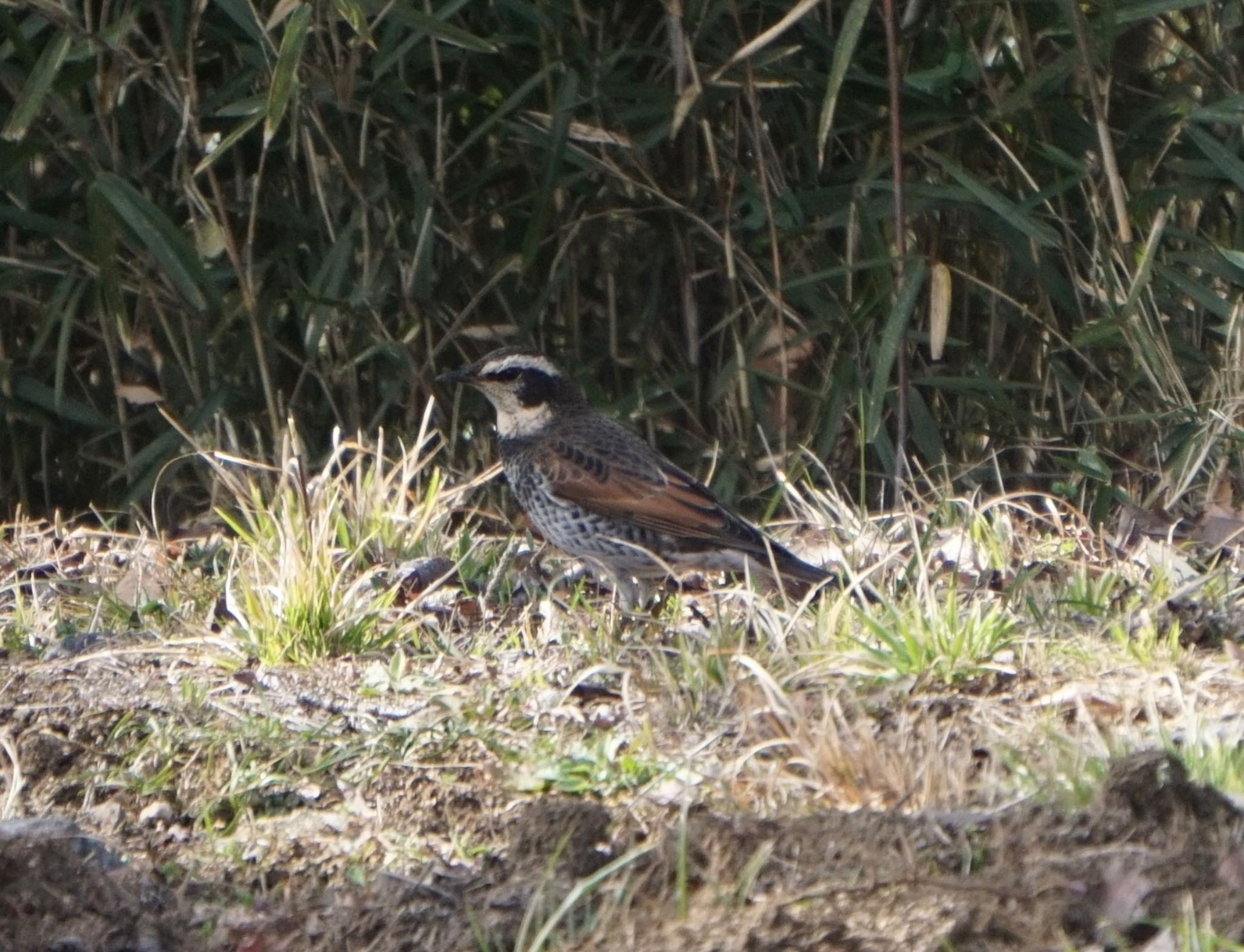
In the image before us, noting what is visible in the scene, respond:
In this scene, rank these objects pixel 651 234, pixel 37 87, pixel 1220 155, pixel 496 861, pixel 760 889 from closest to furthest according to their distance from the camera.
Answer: pixel 760 889 → pixel 496 861 → pixel 37 87 → pixel 1220 155 → pixel 651 234

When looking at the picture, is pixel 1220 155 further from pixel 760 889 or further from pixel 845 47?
pixel 760 889

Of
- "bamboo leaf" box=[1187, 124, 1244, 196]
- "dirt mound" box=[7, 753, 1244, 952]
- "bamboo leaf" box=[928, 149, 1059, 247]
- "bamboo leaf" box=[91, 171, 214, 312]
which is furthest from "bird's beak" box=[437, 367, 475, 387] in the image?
"dirt mound" box=[7, 753, 1244, 952]

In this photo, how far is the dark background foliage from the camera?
660 centimetres

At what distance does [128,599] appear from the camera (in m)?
5.24

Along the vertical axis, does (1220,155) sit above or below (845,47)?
below

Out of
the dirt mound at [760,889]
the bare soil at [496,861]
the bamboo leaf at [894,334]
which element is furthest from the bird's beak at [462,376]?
the dirt mound at [760,889]

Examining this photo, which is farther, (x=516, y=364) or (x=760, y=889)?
(x=516, y=364)

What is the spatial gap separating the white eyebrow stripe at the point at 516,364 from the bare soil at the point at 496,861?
2.44 metres

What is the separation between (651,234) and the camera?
772cm

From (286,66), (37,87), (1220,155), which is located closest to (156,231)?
(37,87)

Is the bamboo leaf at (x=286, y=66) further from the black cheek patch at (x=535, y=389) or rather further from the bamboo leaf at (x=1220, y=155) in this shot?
the bamboo leaf at (x=1220, y=155)

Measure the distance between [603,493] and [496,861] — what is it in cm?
257

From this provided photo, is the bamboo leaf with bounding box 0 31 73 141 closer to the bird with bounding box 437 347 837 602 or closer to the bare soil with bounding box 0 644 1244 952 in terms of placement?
the bird with bounding box 437 347 837 602

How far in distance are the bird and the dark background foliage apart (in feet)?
2.08
